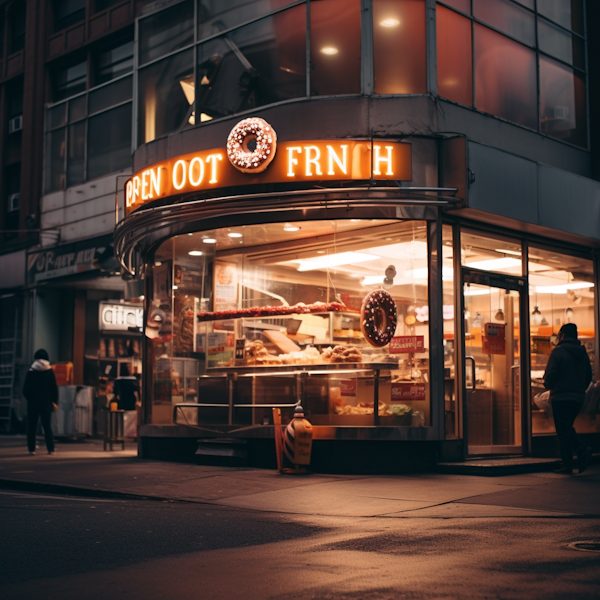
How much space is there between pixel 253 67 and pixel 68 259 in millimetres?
10689

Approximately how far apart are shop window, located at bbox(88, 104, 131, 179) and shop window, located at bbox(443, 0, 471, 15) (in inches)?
420

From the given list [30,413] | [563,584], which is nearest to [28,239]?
[30,413]

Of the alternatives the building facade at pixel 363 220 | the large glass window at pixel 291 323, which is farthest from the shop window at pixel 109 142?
the large glass window at pixel 291 323

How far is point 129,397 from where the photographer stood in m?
19.8

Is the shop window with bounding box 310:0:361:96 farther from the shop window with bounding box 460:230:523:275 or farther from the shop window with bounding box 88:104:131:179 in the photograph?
the shop window with bounding box 88:104:131:179

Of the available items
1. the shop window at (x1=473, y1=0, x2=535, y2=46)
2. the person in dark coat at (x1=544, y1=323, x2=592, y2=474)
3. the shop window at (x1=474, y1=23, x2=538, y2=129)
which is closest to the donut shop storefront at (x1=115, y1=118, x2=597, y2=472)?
the person in dark coat at (x1=544, y1=323, x2=592, y2=474)

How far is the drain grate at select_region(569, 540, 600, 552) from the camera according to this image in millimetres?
6535

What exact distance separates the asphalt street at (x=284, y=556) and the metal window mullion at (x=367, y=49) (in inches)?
276

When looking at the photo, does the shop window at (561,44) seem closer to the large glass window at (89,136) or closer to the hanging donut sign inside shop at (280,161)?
the hanging donut sign inside shop at (280,161)

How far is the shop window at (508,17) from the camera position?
14.4 m

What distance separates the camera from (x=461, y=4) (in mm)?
13930

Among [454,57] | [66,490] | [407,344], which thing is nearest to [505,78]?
[454,57]

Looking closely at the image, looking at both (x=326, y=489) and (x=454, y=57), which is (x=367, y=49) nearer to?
(x=454, y=57)

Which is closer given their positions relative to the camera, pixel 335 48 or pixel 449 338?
pixel 449 338
